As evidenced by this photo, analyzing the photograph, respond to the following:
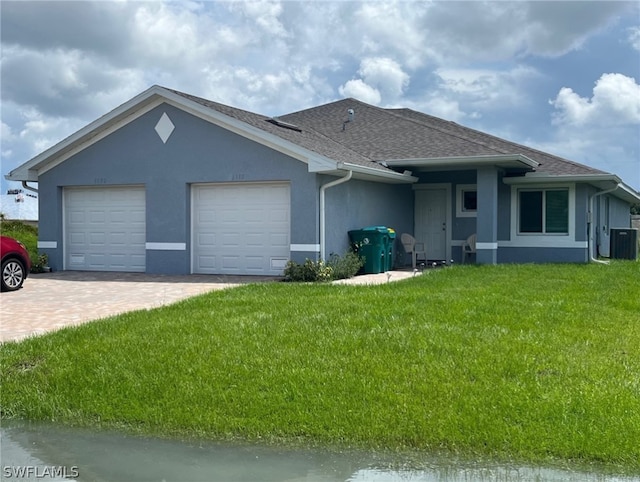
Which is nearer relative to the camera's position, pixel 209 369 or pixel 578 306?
pixel 209 369

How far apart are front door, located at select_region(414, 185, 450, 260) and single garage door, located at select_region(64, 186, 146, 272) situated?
814 cm

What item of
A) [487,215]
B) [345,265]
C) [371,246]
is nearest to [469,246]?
[487,215]

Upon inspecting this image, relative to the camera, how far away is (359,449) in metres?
5.17

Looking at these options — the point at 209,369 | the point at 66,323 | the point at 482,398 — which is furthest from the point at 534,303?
the point at 66,323

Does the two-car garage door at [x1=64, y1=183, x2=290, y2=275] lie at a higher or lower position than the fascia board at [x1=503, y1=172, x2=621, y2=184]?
lower

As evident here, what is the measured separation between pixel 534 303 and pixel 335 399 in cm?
487

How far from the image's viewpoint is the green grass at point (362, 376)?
17.4 ft

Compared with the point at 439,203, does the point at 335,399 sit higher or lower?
lower

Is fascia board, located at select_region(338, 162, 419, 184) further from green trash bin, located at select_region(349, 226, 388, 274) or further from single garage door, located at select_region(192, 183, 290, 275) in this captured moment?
single garage door, located at select_region(192, 183, 290, 275)

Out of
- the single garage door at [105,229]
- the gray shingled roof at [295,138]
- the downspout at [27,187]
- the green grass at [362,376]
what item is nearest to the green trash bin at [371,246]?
the gray shingled roof at [295,138]

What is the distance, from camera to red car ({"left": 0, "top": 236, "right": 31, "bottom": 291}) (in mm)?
13320

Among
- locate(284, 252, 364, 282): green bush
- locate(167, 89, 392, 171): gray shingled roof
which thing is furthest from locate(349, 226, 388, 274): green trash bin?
locate(167, 89, 392, 171): gray shingled roof

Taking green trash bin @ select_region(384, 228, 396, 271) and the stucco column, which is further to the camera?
the stucco column

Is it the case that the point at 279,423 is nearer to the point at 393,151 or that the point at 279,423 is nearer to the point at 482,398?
the point at 482,398
